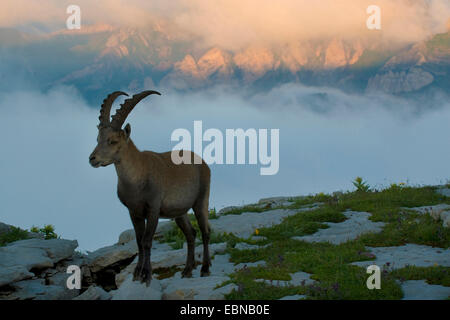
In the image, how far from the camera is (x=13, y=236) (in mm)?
19969

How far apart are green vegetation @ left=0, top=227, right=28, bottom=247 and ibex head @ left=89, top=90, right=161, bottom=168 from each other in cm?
1217

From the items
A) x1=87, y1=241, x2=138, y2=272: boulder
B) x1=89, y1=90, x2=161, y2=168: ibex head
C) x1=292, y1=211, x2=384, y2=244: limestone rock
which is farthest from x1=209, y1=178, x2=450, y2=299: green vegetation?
x1=87, y1=241, x2=138, y2=272: boulder

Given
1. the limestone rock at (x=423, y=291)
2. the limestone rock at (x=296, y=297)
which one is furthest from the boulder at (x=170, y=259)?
the limestone rock at (x=423, y=291)

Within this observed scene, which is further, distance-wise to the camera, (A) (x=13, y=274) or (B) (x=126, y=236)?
(B) (x=126, y=236)

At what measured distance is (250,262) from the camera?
12.5 metres

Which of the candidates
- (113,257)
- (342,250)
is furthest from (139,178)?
(113,257)

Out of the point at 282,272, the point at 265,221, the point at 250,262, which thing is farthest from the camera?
the point at 265,221

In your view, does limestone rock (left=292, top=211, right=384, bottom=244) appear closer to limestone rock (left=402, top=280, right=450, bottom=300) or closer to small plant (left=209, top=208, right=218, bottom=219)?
limestone rock (left=402, top=280, right=450, bottom=300)

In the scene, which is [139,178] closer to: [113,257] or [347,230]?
[113,257]

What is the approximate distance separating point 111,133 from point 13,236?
13.3m

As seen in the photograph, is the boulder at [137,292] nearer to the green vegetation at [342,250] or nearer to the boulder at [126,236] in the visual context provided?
the green vegetation at [342,250]

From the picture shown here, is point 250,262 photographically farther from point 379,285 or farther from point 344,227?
point 344,227
